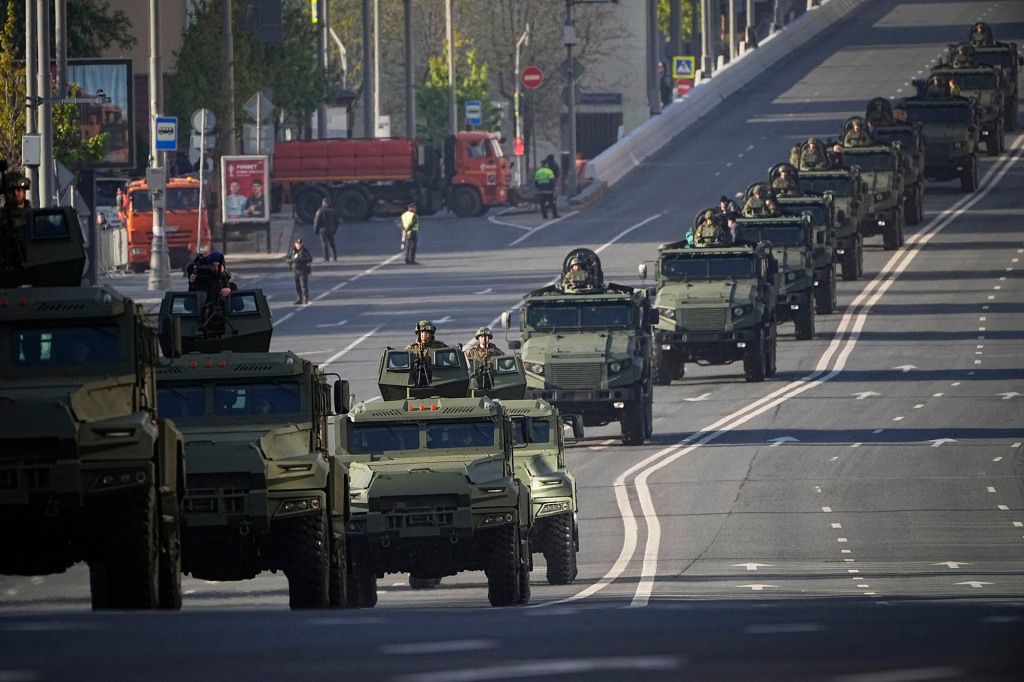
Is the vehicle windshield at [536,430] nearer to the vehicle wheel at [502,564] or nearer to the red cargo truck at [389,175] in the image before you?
the vehicle wheel at [502,564]

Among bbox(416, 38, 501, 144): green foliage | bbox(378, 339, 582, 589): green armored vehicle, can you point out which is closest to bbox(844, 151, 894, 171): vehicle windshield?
bbox(378, 339, 582, 589): green armored vehicle

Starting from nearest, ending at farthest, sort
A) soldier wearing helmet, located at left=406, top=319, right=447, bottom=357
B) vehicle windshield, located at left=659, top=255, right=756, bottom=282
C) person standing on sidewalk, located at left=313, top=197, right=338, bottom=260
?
soldier wearing helmet, located at left=406, top=319, right=447, bottom=357
vehicle windshield, located at left=659, top=255, right=756, bottom=282
person standing on sidewalk, located at left=313, top=197, right=338, bottom=260

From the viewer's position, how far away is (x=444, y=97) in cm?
10306

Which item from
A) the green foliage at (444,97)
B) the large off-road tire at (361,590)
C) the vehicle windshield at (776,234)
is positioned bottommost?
the large off-road tire at (361,590)

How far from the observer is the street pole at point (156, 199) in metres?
48.2

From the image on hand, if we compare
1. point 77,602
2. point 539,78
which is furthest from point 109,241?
point 77,602

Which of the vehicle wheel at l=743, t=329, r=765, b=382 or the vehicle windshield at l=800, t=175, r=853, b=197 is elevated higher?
the vehicle windshield at l=800, t=175, r=853, b=197

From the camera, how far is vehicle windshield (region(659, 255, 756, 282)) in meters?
38.7

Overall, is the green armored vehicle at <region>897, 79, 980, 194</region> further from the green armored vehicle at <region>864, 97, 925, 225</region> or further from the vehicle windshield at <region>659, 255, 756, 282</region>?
the vehicle windshield at <region>659, 255, 756, 282</region>

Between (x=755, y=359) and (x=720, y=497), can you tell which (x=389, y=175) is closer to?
(x=755, y=359)

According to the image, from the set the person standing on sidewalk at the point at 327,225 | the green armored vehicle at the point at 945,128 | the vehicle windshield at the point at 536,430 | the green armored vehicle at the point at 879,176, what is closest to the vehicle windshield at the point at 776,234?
the green armored vehicle at the point at 879,176

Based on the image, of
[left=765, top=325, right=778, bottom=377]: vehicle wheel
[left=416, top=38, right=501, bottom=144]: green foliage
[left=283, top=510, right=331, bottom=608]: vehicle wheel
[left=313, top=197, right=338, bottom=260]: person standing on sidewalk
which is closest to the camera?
[left=283, top=510, right=331, bottom=608]: vehicle wheel

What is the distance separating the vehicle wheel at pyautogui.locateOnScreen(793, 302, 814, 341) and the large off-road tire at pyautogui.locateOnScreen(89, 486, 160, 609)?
2893cm

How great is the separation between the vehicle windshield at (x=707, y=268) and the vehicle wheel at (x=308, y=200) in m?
28.3
